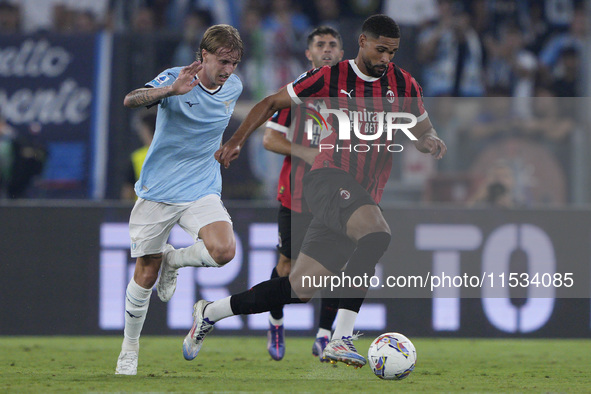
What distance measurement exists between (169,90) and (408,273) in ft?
11.3

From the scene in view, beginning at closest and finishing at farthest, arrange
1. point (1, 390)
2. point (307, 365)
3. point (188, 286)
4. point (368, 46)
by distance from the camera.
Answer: point (1, 390) < point (368, 46) < point (307, 365) < point (188, 286)

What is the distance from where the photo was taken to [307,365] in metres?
5.93

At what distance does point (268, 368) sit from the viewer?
18.8ft

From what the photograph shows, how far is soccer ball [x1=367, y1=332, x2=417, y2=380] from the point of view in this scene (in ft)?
16.0

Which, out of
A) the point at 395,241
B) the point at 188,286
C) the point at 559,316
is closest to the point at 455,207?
the point at 395,241

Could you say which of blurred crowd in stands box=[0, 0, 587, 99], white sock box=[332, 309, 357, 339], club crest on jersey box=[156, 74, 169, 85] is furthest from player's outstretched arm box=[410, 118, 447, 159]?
blurred crowd in stands box=[0, 0, 587, 99]

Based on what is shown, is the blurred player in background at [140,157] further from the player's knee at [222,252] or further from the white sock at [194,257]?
the player's knee at [222,252]

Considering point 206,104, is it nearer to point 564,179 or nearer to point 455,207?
point 455,207

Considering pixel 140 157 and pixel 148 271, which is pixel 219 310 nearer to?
pixel 148 271

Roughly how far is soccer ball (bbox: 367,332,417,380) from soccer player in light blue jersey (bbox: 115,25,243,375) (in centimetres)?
101

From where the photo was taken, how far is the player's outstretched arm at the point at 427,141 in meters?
5.07

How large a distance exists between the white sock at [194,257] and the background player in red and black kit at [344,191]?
252 millimetres

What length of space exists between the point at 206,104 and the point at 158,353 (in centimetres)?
210

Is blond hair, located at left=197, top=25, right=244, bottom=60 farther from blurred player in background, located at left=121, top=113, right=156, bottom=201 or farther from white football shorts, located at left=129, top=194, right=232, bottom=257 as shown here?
blurred player in background, located at left=121, top=113, right=156, bottom=201
